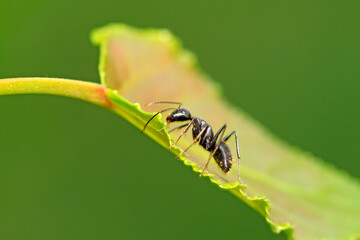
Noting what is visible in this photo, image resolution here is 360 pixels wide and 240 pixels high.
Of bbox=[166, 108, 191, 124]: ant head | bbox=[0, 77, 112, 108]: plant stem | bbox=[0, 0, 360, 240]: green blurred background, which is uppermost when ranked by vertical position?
bbox=[0, 0, 360, 240]: green blurred background

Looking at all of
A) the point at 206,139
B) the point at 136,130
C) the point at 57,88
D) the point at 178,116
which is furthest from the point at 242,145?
the point at 136,130

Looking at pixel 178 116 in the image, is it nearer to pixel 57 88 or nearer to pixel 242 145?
pixel 242 145

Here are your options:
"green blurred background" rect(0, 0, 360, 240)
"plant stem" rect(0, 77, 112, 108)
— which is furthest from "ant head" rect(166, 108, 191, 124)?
"green blurred background" rect(0, 0, 360, 240)

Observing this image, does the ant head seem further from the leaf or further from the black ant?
the leaf

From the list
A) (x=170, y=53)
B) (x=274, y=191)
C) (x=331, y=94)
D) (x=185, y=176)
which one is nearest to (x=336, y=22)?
(x=331, y=94)

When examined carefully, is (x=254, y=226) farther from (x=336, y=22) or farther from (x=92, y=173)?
(x=336, y=22)
